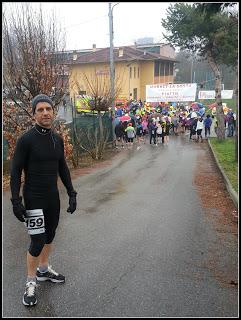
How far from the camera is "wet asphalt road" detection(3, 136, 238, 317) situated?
3812 millimetres

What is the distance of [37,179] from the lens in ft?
12.7

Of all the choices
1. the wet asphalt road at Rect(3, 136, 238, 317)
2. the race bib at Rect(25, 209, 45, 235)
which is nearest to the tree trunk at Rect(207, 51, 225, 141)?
the wet asphalt road at Rect(3, 136, 238, 317)

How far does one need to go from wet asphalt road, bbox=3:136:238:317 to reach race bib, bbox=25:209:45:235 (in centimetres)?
73

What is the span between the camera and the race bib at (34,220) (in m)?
3.82

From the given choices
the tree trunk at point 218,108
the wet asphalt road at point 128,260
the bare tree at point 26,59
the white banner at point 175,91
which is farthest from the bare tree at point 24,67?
the white banner at point 175,91

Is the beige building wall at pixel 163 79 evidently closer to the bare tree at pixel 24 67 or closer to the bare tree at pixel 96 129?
the bare tree at pixel 96 129

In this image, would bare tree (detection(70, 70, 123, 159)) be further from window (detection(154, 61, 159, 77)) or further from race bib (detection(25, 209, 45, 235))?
window (detection(154, 61, 159, 77))

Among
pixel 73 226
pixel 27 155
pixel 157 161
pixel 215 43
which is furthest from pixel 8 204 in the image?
pixel 215 43

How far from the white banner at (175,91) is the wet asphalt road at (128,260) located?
19.0 meters

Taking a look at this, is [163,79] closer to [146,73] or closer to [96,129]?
[146,73]

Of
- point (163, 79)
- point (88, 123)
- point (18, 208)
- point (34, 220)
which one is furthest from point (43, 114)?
point (163, 79)

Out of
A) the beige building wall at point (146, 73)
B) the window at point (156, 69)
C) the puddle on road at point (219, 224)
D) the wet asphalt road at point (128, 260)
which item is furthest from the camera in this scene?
the window at point (156, 69)

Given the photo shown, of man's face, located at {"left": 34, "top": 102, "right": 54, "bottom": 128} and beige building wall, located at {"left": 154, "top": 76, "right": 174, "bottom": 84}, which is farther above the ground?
beige building wall, located at {"left": 154, "top": 76, "right": 174, "bottom": 84}

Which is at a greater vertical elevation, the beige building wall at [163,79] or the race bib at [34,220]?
the beige building wall at [163,79]
